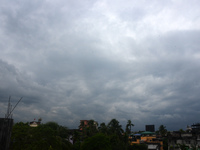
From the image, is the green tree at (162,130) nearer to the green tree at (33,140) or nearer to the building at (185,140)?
the building at (185,140)

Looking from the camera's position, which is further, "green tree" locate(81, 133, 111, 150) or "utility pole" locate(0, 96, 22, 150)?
"green tree" locate(81, 133, 111, 150)

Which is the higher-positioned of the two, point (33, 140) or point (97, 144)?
point (33, 140)

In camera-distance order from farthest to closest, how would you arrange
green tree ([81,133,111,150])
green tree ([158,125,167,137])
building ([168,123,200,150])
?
1. green tree ([158,125,167,137])
2. building ([168,123,200,150])
3. green tree ([81,133,111,150])

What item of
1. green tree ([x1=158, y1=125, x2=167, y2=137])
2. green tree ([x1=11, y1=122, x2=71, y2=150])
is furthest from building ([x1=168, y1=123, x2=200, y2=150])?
green tree ([x1=11, y1=122, x2=71, y2=150])

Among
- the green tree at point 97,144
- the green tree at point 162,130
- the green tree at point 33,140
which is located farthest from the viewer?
the green tree at point 162,130

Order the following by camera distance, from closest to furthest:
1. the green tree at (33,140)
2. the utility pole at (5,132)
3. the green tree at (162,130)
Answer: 1. the utility pole at (5,132)
2. the green tree at (33,140)
3. the green tree at (162,130)

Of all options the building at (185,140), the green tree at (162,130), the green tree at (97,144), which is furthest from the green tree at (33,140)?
the green tree at (162,130)

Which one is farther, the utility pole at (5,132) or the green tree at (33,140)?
the green tree at (33,140)

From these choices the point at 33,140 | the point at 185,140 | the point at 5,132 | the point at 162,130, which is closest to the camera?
the point at 5,132

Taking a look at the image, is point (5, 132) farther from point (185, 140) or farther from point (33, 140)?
point (185, 140)

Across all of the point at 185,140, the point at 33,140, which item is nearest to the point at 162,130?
the point at 185,140

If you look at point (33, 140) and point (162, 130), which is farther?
point (162, 130)

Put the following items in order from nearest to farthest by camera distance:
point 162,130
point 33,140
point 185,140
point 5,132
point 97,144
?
point 5,132
point 33,140
point 97,144
point 185,140
point 162,130

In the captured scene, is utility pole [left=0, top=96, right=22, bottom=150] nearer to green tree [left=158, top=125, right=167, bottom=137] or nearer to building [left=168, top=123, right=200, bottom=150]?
building [left=168, top=123, right=200, bottom=150]
